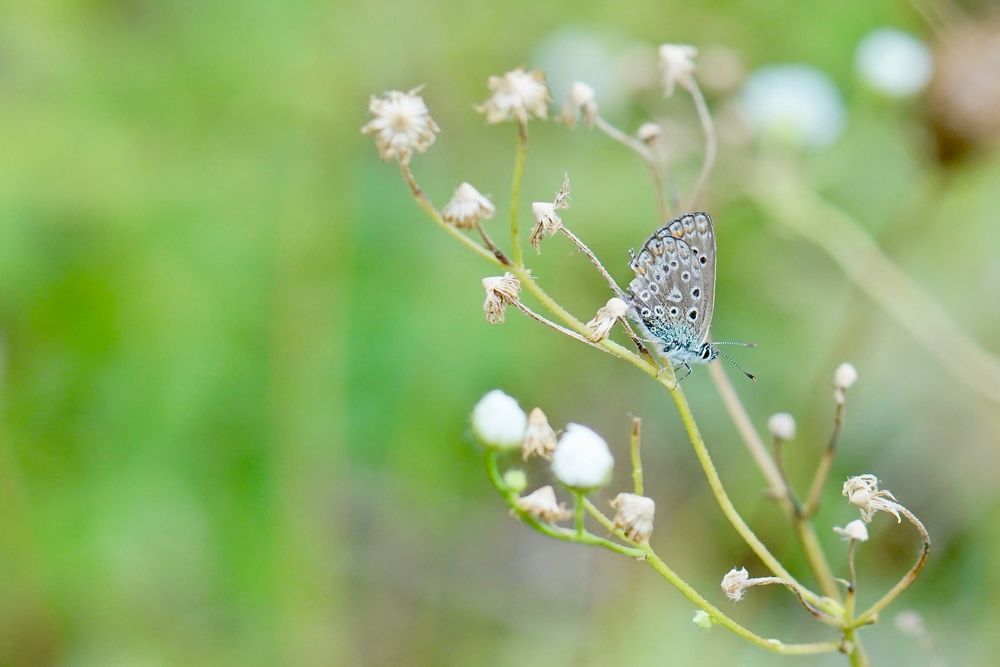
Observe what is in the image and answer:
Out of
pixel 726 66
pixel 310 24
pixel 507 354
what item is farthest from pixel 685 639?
pixel 310 24

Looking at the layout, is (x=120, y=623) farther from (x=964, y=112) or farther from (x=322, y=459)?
(x=964, y=112)

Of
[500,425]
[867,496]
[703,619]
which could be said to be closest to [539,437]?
[500,425]

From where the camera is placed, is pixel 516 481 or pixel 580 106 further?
pixel 580 106

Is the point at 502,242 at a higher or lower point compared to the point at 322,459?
higher

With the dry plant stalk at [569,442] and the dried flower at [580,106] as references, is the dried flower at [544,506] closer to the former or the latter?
the dry plant stalk at [569,442]

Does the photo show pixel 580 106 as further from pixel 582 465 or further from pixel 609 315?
pixel 582 465

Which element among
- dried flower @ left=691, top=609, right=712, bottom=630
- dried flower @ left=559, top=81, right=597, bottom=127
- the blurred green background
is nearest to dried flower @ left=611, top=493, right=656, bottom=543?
dried flower @ left=691, top=609, right=712, bottom=630
